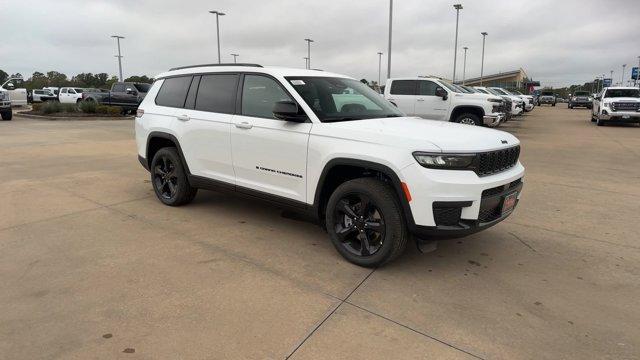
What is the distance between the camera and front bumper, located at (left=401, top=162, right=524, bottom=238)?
3.48m

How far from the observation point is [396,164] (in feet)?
11.9

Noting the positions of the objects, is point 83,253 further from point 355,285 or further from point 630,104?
point 630,104

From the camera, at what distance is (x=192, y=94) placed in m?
5.54

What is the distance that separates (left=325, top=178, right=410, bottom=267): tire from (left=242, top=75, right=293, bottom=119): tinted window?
3.86ft

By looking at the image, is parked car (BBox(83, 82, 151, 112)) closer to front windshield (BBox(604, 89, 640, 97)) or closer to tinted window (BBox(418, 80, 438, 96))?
tinted window (BBox(418, 80, 438, 96))

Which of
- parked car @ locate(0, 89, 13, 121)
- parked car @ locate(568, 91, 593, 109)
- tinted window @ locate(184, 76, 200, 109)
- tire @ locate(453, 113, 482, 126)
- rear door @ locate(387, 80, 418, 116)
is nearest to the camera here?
tinted window @ locate(184, 76, 200, 109)

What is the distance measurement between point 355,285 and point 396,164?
1.03 m

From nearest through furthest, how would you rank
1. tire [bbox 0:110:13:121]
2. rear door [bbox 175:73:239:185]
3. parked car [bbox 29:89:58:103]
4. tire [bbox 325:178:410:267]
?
tire [bbox 325:178:410:267]
rear door [bbox 175:73:239:185]
tire [bbox 0:110:13:121]
parked car [bbox 29:89:58:103]

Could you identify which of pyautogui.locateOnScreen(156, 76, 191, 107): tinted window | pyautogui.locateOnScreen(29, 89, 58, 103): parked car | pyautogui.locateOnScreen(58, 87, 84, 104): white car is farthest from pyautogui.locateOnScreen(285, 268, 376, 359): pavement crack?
pyautogui.locateOnScreen(29, 89, 58, 103): parked car

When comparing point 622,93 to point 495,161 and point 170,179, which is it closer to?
point 495,161

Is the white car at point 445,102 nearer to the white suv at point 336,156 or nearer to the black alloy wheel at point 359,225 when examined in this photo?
the white suv at point 336,156

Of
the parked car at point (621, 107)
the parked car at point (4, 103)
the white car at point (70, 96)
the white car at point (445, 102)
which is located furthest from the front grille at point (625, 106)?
the white car at point (70, 96)

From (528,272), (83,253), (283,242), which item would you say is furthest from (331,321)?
(83,253)

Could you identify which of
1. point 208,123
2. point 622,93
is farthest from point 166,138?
point 622,93
